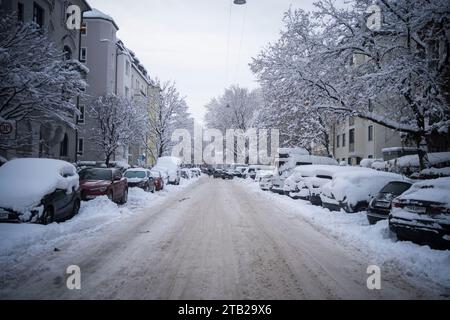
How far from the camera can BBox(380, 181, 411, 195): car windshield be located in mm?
9708

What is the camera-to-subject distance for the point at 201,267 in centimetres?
589

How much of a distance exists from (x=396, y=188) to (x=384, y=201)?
0.66 metres

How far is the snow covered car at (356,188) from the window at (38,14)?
71.1ft

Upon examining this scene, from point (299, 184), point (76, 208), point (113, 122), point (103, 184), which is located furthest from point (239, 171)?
point (76, 208)

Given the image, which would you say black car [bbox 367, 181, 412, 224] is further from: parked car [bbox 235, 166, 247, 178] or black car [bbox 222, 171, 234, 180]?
black car [bbox 222, 171, 234, 180]

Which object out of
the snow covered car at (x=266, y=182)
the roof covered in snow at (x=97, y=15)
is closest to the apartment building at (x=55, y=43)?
the roof covered in snow at (x=97, y=15)

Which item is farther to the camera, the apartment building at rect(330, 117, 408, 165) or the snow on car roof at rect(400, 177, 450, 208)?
the apartment building at rect(330, 117, 408, 165)

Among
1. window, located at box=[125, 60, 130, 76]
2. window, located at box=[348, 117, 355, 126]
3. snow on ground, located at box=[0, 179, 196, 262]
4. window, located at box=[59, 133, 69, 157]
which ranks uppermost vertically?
window, located at box=[125, 60, 130, 76]

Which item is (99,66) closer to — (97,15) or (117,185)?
(97,15)

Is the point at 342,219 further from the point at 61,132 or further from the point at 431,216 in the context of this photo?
the point at 61,132

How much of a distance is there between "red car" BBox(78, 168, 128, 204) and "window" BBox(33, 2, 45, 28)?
45.1ft

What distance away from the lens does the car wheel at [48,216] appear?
8883 mm

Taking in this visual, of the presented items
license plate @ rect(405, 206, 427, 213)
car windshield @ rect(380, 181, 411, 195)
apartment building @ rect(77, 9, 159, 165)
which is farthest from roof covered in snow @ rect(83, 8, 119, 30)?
license plate @ rect(405, 206, 427, 213)
